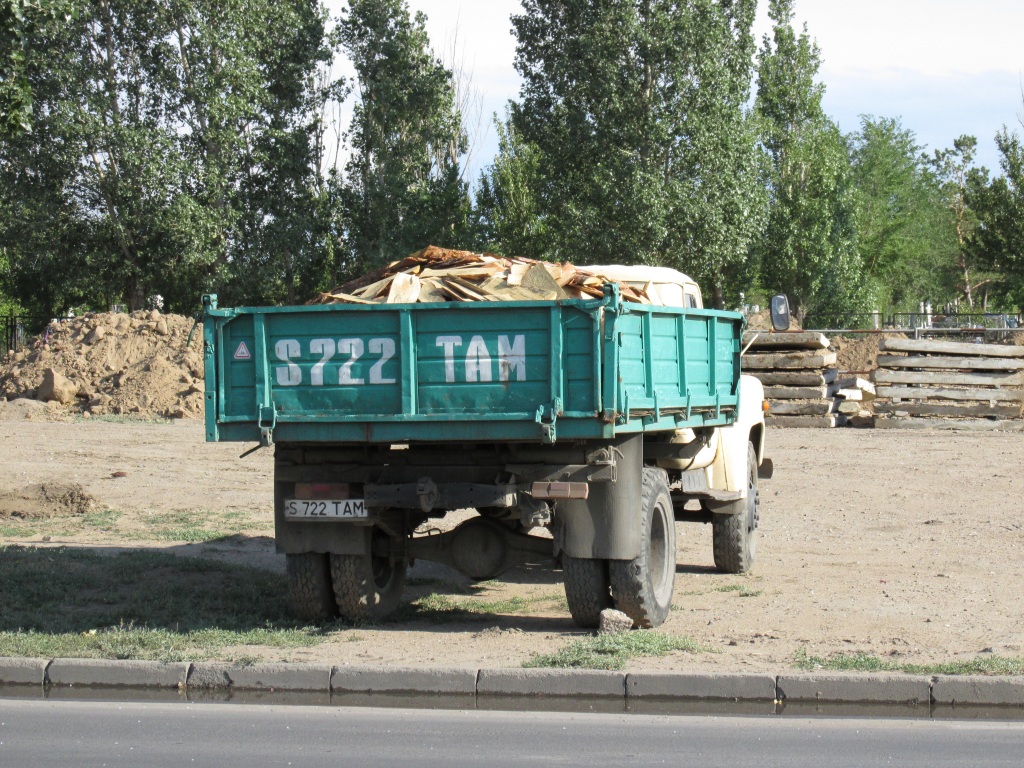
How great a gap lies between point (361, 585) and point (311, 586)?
1.11 feet

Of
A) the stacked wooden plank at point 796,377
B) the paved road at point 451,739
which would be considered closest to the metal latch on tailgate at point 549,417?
the paved road at point 451,739

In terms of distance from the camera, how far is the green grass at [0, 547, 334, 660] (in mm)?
7664

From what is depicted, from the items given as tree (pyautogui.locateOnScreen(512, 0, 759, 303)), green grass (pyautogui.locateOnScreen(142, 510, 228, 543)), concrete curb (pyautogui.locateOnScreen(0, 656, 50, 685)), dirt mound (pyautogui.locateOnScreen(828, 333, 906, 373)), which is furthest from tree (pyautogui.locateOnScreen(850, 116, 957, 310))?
concrete curb (pyautogui.locateOnScreen(0, 656, 50, 685))

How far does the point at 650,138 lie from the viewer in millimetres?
35781

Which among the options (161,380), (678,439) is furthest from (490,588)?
(161,380)

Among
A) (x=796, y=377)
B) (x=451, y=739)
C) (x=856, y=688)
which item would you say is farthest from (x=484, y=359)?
(x=796, y=377)

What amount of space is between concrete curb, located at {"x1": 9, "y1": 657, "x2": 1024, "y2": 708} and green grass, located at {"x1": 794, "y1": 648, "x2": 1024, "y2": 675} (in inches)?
6.5

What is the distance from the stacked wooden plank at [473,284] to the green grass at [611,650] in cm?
215

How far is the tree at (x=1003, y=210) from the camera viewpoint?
37.3 meters

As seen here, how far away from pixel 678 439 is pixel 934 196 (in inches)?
2426

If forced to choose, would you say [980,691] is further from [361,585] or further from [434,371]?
[361,585]

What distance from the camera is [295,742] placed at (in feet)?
19.5

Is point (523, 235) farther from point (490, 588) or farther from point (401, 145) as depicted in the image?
point (490, 588)

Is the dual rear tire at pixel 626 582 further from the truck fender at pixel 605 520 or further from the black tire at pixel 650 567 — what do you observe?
the truck fender at pixel 605 520
